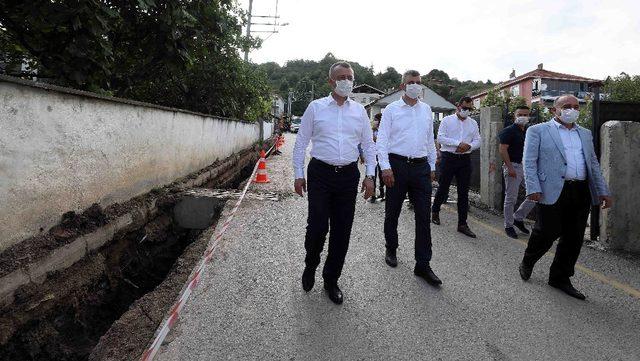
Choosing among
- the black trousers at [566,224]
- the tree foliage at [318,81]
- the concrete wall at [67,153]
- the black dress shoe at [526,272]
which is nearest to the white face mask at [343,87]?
the black trousers at [566,224]

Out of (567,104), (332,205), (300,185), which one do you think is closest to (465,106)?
(567,104)

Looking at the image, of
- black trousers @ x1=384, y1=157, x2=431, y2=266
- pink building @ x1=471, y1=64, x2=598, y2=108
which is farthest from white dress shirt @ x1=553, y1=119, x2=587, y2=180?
pink building @ x1=471, y1=64, x2=598, y2=108

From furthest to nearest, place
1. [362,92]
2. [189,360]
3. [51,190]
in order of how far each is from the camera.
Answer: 1. [362,92]
2. [51,190]
3. [189,360]

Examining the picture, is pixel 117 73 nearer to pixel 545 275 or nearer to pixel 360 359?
pixel 360 359

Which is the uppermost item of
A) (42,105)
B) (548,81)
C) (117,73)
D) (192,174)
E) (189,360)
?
(548,81)

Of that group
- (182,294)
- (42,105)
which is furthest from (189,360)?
(42,105)

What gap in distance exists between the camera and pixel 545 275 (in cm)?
439

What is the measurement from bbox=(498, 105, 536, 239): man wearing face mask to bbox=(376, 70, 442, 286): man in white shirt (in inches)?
93.4

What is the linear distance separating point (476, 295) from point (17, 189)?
4.23 meters

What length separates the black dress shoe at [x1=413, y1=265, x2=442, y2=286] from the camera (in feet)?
12.9

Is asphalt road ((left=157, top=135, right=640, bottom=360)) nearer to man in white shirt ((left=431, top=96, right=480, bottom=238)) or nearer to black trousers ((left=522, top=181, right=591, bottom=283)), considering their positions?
black trousers ((left=522, top=181, right=591, bottom=283))

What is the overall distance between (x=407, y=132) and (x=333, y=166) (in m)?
1.16

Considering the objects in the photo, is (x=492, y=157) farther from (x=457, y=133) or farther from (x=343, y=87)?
(x=343, y=87)

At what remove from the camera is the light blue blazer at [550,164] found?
3850 millimetres
